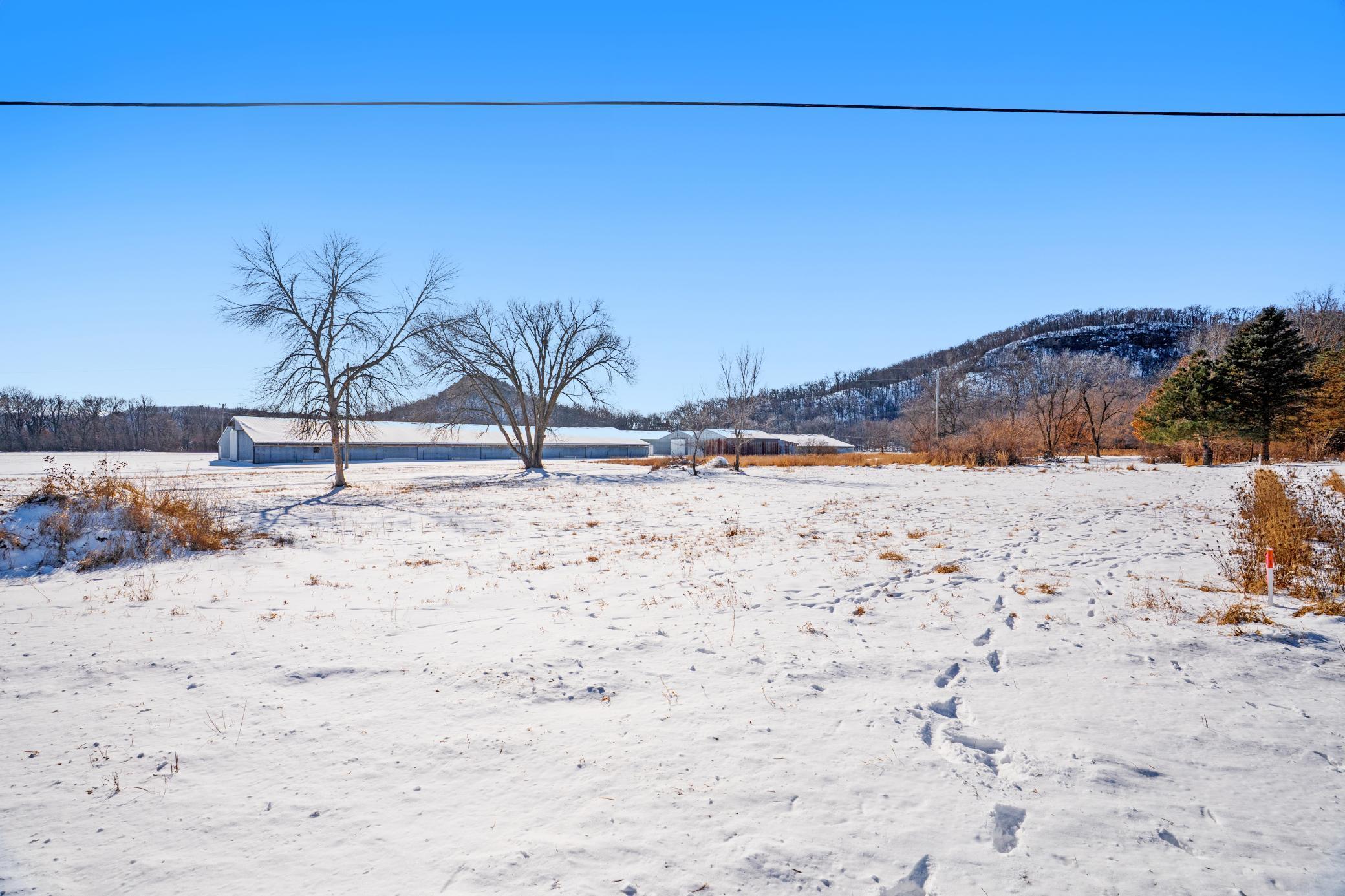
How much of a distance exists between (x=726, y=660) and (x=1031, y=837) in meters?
2.72

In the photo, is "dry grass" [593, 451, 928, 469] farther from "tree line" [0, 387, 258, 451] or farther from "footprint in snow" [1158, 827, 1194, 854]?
"tree line" [0, 387, 258, 451]

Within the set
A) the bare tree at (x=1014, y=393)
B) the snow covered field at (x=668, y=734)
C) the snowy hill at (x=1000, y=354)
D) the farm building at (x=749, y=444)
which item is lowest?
the snow covered field at (x=668, y=734)

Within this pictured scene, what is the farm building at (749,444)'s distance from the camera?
7176 centimetres

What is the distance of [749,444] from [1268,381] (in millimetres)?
51385

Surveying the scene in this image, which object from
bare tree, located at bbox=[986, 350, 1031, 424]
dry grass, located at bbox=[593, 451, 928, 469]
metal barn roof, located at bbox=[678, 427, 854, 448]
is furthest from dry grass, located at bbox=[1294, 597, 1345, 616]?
metal barn roof, located at bbox=[678, 427, 854, 448]

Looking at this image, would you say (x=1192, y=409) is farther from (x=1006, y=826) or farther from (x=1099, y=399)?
(x=1006, y=826)

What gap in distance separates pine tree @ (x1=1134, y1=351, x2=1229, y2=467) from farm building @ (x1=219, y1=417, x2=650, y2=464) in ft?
135

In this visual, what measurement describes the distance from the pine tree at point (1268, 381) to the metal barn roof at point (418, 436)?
4598 centimetres

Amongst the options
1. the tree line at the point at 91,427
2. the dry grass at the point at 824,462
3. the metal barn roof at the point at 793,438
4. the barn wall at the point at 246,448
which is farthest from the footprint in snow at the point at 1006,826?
the tree line at the point at 91,427

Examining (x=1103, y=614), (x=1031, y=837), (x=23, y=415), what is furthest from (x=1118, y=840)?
(x=23, y=415)

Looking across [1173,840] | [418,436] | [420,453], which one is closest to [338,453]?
[1173,840]

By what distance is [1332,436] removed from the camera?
27328mm

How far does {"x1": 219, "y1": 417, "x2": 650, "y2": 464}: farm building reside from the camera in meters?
58.6

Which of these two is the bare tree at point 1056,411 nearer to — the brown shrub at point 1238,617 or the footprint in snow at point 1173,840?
the brown shrub at point 1238,617
